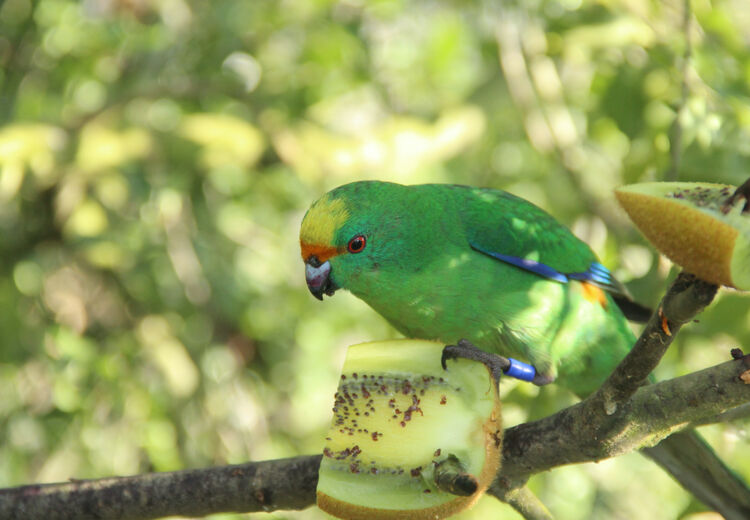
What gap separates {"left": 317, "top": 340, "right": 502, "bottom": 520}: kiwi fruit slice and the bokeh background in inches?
39.7

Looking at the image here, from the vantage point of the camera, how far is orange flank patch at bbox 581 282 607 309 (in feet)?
10.3

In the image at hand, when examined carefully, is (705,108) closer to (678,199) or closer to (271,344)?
(678,199)

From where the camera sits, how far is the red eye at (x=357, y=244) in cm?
281

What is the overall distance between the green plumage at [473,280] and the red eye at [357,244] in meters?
0.02

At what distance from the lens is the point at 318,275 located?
285cm

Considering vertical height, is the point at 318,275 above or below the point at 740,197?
below

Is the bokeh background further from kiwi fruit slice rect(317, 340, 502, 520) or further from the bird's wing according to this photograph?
kiwi fruit slice rect(317, 340, 502, 520)

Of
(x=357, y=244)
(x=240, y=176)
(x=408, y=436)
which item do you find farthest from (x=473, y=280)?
(x=240, y=176)

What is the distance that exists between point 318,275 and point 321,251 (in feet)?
0.30

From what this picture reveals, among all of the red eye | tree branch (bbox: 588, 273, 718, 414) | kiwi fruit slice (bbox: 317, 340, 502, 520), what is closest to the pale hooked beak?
the red eye

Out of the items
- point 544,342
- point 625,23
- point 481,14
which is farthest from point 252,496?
point 481,14

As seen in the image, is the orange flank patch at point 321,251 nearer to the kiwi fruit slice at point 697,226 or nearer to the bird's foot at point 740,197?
the kiwi fruit slice at point 697,226

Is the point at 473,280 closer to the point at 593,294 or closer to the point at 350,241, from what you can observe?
the point at 350,241

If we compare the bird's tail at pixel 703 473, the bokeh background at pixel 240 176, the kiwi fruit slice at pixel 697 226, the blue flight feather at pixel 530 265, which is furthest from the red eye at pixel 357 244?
the kiwi fruit slice at pixel 697 226
